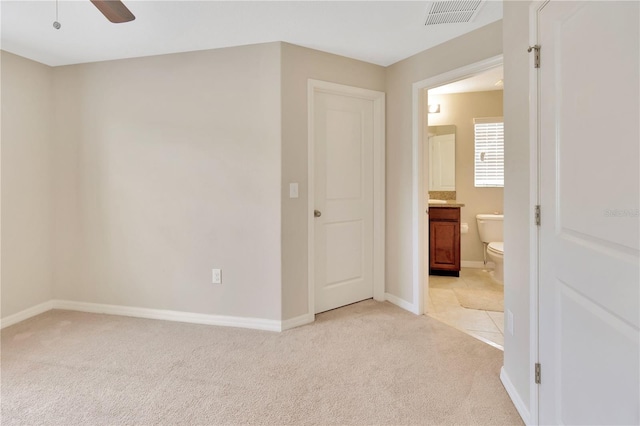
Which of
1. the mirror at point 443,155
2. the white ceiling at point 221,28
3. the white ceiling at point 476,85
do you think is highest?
the white ceiling at point 476,85

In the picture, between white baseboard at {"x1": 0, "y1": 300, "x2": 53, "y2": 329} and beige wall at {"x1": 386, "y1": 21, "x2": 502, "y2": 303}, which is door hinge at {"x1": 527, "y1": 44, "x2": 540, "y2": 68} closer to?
beige wall at {"x1": 386, "y1": 21, "x2": 502, "y2": 303}

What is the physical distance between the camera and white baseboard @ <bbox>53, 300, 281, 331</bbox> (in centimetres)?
266

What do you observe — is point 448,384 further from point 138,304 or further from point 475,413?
point 138,304

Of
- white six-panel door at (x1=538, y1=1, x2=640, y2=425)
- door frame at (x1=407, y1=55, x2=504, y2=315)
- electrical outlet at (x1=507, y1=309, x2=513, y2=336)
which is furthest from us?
door frame at (x1=407, y1=55, x2=504, y2=315)

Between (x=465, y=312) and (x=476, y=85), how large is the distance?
2838 mm

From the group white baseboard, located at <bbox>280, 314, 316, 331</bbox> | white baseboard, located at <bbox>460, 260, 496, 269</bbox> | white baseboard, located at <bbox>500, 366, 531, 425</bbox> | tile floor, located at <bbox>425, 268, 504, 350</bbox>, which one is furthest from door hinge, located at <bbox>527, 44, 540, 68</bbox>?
white baseboard, located at <bbox>460, 260, 496, 269</bbox>

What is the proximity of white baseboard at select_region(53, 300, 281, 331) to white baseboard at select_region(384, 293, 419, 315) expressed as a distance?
1.16 m

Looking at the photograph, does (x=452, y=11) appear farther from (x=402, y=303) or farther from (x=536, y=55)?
(x=402, y=303)

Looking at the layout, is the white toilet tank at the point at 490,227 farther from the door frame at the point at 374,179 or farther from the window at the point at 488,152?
the door frame at the point at 374,179

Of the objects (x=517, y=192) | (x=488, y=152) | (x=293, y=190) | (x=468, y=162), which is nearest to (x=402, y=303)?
(x=293, y=190)

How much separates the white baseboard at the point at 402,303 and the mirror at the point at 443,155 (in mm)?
1957

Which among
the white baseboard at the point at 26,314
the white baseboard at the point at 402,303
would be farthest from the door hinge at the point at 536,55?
the white baseboard at the point at 26,314

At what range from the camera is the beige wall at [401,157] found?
271 cm

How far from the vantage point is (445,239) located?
399 cm
